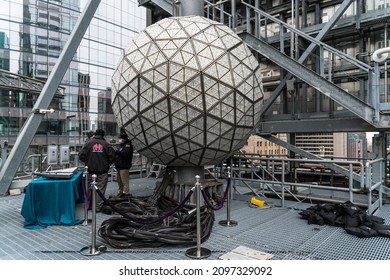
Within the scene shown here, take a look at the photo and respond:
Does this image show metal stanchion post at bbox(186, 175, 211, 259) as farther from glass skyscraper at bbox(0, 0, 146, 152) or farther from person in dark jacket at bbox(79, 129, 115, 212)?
glass skyscraper at bbox(0, 0, 146, 152)

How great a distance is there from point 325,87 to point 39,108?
271 inches

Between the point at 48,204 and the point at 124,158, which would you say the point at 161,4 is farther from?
the point at 48,204

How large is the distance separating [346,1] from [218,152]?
5914 millimetres

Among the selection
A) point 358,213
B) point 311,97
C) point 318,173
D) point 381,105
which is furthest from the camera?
point 318,173

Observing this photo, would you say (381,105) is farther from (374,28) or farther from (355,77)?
(374,28)

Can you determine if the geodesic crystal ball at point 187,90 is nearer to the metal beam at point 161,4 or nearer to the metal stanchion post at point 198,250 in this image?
the metal stanchion post at point 198,250

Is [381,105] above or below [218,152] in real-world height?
above

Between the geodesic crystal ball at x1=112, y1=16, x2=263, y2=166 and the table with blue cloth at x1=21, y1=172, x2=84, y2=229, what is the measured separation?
1790 millimetres

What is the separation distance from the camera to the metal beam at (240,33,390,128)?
6.62 meters

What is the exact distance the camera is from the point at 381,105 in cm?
654

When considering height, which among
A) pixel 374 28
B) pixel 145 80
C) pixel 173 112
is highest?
pixel 374 28

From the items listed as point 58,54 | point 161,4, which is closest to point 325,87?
point 161,4
